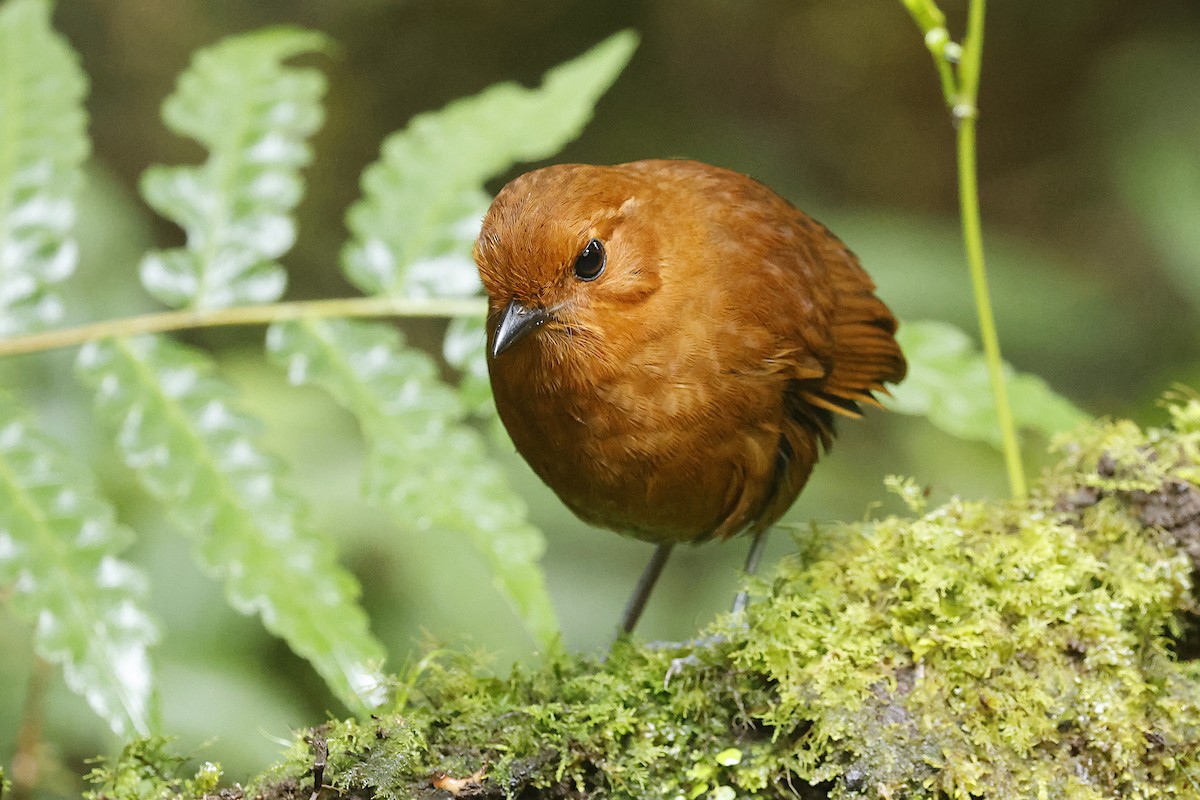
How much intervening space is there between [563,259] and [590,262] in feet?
0.26

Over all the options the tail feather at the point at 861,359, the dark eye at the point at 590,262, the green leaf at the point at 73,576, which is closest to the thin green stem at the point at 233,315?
the green leaf at the point at 73,576

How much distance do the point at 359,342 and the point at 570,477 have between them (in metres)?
0.74

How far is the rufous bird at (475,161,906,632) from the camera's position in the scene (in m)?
2.33

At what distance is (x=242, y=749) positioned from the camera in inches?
139

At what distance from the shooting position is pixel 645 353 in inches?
93.3

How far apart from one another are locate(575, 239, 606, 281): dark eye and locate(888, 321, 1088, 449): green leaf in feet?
3.10

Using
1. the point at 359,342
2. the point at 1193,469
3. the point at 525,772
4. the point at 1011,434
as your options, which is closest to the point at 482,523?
the point at 359,342

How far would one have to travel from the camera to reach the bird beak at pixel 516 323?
2285mm

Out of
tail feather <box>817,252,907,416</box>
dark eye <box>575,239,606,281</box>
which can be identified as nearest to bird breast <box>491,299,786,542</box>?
dark eye <box>575,239,606,281</box>

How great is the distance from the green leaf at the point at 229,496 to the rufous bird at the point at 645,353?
1.78 feet

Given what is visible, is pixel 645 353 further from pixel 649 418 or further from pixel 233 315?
pixel 233 315

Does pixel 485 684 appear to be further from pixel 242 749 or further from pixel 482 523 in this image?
pixel 242 749

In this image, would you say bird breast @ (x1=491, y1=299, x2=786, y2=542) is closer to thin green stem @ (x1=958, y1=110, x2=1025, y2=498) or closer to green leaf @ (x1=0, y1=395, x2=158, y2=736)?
thin green stem @ (x1=958, y1=110, x2=1025, y2=498)

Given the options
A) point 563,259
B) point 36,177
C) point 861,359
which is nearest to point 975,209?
point 861,359
